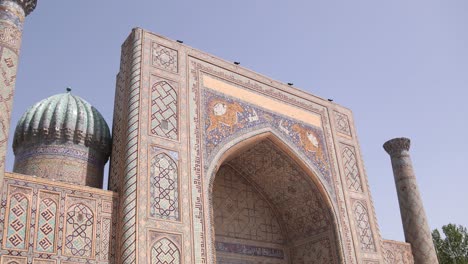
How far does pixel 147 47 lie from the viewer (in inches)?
264

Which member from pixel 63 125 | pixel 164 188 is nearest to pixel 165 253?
pixel 164 188

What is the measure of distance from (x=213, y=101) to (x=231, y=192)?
5.90 feet

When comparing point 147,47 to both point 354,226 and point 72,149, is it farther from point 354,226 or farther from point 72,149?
point 354,226

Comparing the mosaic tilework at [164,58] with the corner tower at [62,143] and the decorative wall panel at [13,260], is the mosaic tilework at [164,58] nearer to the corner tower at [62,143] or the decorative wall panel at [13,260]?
the corner tower at [62,143]

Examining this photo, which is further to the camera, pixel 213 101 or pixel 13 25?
pixel 213 101

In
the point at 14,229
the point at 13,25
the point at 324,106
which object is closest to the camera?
the point at 14,229

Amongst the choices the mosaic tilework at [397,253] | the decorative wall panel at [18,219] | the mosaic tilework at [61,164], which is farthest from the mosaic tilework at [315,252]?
the decorative wall panel at [18,219]

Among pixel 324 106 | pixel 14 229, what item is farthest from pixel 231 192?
pixel 14 229

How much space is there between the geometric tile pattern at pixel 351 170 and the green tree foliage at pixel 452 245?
6928 mm

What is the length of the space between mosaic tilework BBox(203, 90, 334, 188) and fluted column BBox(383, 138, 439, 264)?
2.19 metres

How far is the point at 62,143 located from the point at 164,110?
1.38 m

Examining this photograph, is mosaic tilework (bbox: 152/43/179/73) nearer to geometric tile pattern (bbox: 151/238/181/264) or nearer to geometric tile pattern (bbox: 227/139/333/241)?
geometric tile pattern (bbox: 227/139/333/241)

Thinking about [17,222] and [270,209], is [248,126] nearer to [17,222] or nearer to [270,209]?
[270,209]

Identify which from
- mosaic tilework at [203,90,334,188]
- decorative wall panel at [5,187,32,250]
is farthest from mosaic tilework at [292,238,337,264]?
decorative wall panel at [5,187,32,250]
